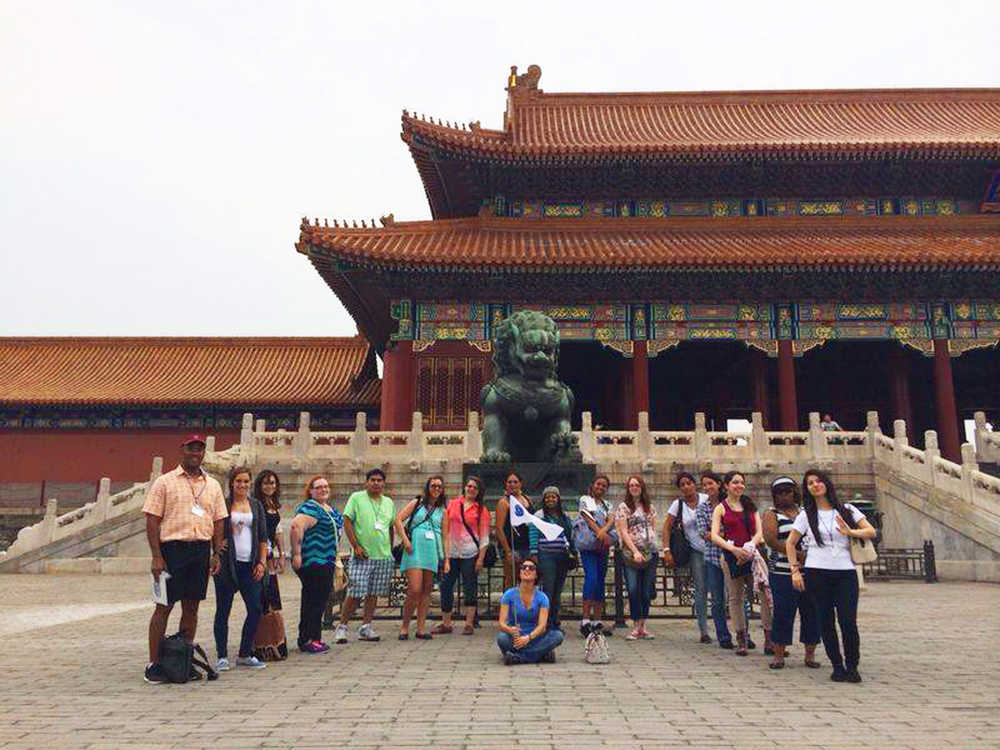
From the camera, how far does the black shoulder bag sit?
22.4 ft

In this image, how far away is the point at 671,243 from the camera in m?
20.2

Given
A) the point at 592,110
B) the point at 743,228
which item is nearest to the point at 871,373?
the point at 743,228

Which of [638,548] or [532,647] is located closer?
[532,647]

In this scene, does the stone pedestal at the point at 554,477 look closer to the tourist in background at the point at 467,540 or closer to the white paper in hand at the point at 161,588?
the tourist in background at the point at 467,540

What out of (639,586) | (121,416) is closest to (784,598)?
(639,586)

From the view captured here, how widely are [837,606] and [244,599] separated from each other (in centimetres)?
423

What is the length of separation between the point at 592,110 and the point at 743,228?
26.4 feet

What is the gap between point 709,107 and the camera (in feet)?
88.5

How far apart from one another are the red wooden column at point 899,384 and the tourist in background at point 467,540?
17.2m

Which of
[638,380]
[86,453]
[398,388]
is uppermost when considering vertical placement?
[638,380]

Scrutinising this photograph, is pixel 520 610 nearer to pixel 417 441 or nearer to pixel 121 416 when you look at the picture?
pixel 417 441

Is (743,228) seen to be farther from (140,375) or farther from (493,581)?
(140,375)

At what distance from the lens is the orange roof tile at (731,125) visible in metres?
20.7

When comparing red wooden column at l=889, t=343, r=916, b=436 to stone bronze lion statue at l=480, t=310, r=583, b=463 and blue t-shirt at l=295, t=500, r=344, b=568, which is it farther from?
blue t-shirt at l=295, t=500, r=344, b=568
